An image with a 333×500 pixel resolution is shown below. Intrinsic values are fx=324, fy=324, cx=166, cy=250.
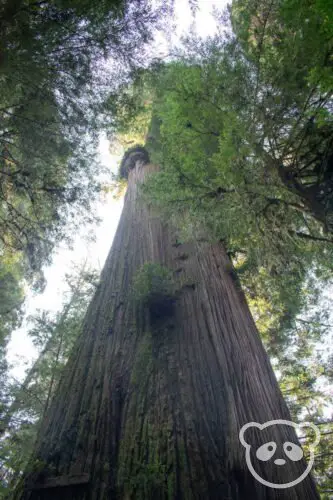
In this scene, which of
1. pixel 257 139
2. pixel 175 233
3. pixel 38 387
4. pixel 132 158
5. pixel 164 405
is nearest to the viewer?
pixel 164 405

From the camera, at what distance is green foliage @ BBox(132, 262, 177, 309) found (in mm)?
3633

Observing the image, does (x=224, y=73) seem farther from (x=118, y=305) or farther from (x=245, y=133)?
(x=118, y=305)

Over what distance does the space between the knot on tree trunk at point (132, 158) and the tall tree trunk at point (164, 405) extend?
4445 millimetres

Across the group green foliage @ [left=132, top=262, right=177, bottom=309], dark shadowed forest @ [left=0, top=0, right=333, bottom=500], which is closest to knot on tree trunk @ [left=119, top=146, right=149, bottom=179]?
dark shadowed forest @ [left=0, top=0, right=333, bottom=500]

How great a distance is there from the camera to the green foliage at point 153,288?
11.9 feet

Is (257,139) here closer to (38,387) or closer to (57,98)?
(57,98)

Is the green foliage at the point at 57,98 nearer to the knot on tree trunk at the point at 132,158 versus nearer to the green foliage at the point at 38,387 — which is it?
the green foliage at the point at 38,387

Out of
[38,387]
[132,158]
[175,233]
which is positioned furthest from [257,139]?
[38,387]

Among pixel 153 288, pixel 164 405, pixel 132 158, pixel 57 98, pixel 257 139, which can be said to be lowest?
pixel 164 405

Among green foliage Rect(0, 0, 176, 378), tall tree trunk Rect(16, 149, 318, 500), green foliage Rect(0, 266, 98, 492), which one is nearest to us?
tall tree trunk Rect(16, 149, 318, 500)

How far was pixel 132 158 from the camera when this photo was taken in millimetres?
8133

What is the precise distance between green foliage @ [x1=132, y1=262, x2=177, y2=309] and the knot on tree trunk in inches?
185

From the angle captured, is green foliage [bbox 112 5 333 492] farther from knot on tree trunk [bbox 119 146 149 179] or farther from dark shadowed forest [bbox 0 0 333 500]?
knot on tree trunk [bbox 119 146 149 179]

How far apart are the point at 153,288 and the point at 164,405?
1.33 metres
